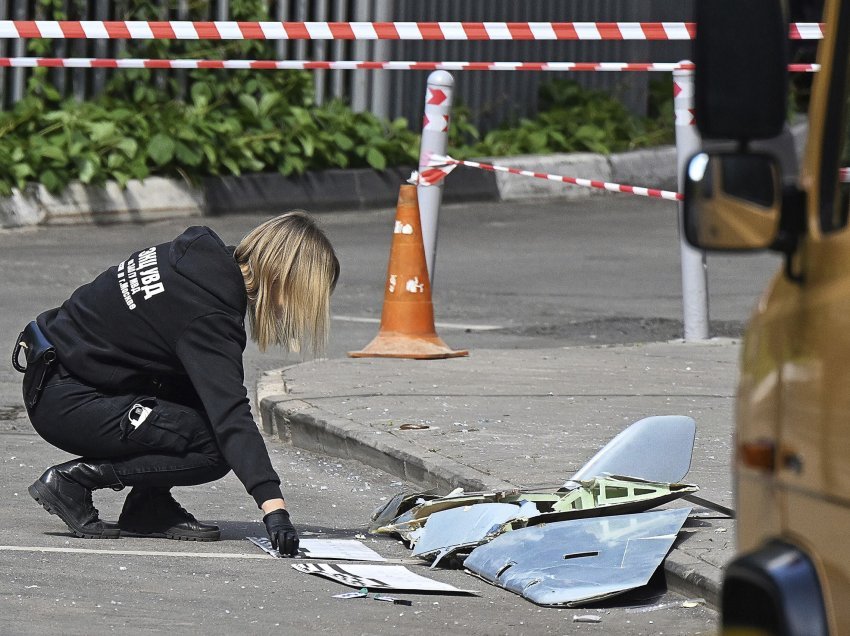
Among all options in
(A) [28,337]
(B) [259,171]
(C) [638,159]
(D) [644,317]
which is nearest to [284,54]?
(B) [259,171]

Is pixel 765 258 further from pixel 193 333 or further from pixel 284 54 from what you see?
pixel 193 333

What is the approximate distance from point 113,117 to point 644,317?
535cm

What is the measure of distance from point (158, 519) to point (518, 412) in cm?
228

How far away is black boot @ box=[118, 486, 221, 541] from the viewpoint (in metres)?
5.50

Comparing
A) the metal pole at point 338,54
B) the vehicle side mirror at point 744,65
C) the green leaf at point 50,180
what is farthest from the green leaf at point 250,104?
the vehicle side mirror at point 744,65

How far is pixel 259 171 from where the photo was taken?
1470cm

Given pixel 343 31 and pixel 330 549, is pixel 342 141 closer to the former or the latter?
pixel 343 31

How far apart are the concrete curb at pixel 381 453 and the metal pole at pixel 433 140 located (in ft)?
5.04

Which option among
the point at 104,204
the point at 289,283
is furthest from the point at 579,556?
the point at 104,204

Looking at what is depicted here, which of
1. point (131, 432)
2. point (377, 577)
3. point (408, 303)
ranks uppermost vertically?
point (131, 432)

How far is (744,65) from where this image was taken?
2.70 meters

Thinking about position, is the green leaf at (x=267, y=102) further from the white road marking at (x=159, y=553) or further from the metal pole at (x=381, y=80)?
the white road marking at (x=159, y=553)

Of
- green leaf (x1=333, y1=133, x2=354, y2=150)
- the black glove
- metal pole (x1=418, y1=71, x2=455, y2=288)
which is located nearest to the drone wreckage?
the black glove

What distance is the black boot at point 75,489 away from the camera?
17.6 feet
